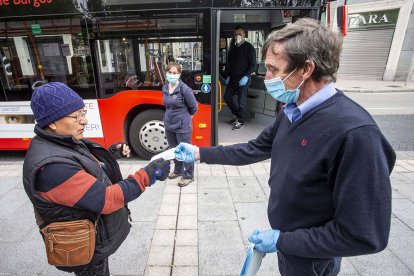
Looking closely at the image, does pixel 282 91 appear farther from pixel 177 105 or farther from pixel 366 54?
pixel 366 54

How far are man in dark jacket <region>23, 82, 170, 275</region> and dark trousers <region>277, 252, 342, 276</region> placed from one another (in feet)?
2.92

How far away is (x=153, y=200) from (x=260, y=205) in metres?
1.36

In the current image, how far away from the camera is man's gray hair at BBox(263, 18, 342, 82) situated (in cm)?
115

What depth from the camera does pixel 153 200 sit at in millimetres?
3592

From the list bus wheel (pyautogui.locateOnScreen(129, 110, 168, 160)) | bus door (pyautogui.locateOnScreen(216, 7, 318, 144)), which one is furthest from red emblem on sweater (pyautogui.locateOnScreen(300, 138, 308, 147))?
bus door (pyautogui.locateOnScreen(216, 7, 318, 144))

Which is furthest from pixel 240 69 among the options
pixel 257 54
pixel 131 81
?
pixel 131 81

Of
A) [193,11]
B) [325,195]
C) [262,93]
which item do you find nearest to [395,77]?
[262,93]

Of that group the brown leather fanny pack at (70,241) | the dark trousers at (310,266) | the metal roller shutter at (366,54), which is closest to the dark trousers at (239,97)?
the dark trousers at (310,266)

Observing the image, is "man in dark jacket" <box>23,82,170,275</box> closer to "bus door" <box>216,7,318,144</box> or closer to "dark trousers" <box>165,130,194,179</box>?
"dark trousers" <box>165,130,194,179</box>

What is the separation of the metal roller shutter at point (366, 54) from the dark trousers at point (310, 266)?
1631 cm

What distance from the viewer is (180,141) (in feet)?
12.4

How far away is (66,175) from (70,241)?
1.29 feet

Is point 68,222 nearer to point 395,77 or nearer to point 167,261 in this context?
point 167,261

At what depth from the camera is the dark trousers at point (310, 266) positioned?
136 centimetres
